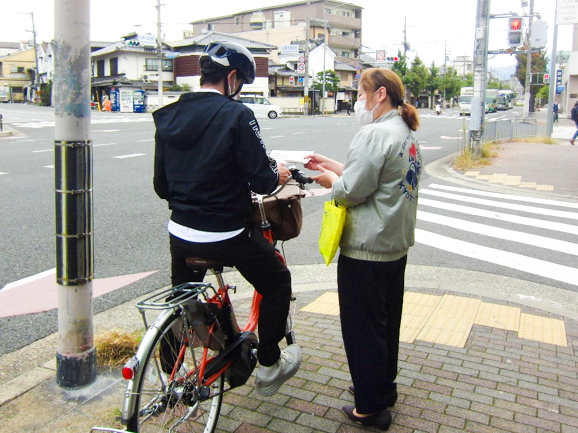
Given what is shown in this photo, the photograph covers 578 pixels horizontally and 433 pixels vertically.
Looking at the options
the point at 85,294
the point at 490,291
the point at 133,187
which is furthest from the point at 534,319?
the point at 133,187

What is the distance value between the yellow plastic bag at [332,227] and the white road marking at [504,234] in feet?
17.7

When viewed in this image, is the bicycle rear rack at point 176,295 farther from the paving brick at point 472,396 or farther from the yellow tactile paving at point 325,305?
the yellow tactile paving at point 325,305

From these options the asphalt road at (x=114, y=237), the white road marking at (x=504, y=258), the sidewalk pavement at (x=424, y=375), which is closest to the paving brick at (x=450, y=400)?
the sidewalk pavement at (x=424, y=375)

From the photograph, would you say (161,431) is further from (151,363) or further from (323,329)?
(323,329)

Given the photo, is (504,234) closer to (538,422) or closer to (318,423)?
(538,422)

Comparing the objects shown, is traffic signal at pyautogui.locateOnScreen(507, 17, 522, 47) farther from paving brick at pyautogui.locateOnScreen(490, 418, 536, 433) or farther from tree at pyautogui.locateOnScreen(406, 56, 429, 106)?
tree at pyautogui.locateOnScreen(406, 56, 429, 106)

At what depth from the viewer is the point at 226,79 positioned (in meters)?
2.80

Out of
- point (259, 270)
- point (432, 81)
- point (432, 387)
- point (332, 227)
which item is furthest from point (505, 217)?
point (432, 81)

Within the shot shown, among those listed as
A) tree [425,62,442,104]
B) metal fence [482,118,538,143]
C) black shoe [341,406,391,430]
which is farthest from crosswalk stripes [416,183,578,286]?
tree [425,62,442,104]

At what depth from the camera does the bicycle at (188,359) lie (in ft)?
8.09

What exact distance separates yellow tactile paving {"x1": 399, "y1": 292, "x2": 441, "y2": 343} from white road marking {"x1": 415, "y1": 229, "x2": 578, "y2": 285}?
1.79 meters

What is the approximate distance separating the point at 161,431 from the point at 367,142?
5.61 ft

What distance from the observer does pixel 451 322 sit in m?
4.67

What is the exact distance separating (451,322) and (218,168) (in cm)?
275
